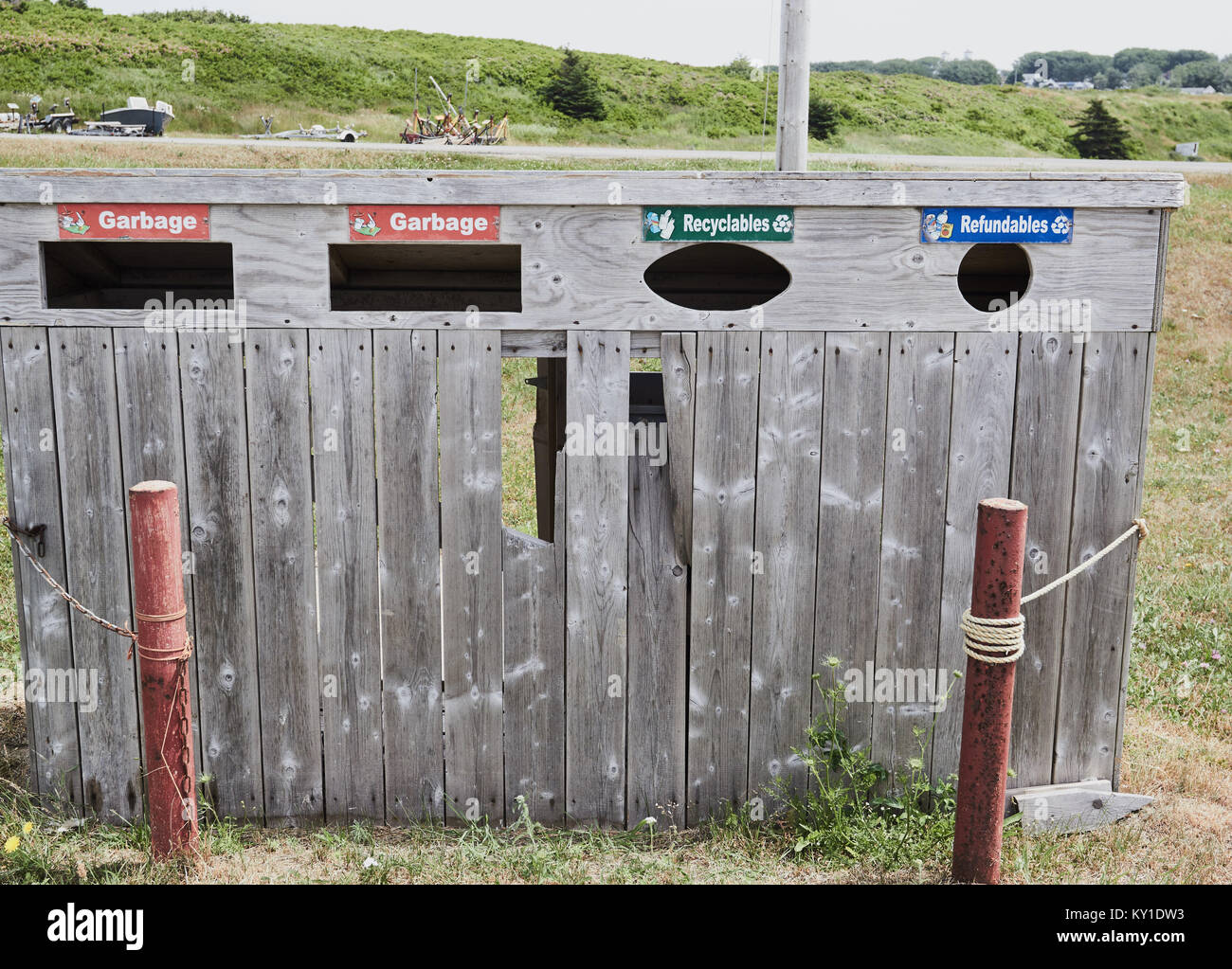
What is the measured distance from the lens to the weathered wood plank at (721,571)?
11.8ft

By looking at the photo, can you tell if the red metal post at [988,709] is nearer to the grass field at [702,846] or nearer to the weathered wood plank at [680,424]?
the grass field at [702,846]

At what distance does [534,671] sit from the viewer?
12.2 feet

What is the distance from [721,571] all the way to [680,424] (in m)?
0.55

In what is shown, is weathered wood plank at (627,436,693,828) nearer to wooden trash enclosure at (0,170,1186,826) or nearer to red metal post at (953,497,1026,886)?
wooden trash enclosure at (0,170,1186,826)

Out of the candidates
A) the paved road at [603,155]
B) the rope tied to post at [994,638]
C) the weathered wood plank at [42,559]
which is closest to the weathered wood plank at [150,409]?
the weathered wood plank at [42,559]

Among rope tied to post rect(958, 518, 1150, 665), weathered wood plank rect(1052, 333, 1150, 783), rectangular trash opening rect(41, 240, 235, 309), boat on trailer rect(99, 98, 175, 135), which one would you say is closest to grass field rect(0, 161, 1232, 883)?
weathered wood plank rect(1052, 333, 1150, 783)

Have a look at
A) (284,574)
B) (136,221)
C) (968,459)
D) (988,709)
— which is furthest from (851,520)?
(136,221)

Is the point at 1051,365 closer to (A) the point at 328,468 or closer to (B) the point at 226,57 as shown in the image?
(A) the point at 328,468

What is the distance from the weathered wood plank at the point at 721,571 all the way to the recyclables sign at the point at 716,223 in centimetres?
34

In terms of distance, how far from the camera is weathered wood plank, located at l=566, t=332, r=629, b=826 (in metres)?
3.57

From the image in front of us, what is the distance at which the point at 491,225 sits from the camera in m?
3.49

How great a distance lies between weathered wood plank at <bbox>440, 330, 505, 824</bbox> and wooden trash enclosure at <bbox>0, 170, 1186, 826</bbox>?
0.04 ft

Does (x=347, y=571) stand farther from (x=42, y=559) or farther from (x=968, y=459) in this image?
(x=968, y=459)

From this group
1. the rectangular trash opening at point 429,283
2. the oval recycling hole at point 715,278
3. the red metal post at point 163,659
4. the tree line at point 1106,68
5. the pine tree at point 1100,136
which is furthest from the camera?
the tree line at point 1106,68
